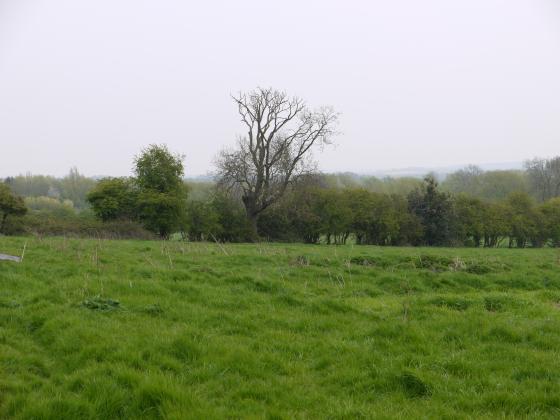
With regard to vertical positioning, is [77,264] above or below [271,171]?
below

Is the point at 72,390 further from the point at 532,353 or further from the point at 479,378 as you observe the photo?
the point at 532,353

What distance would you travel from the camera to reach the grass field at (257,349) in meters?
4.84

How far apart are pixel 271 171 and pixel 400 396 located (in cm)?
3803

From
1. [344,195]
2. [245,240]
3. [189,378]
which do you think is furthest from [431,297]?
Answer: [344,195]

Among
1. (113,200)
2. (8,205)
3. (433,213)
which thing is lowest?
(433,213)

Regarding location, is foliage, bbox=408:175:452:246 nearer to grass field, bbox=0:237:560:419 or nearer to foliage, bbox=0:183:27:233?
grass field, bbox=0:237:560:419

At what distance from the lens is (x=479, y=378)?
18.5ft

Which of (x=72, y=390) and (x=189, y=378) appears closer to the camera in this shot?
(x=72, y=390)

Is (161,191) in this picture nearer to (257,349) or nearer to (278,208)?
(278,208)

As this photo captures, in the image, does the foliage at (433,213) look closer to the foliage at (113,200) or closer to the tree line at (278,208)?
the tree line at (278,208)

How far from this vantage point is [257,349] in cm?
660

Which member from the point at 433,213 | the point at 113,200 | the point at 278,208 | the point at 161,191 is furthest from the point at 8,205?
the point at 433,213

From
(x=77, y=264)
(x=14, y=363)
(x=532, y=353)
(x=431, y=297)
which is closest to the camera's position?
(x=14, y=363)

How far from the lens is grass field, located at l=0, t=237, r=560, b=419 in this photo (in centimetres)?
Result: 484
